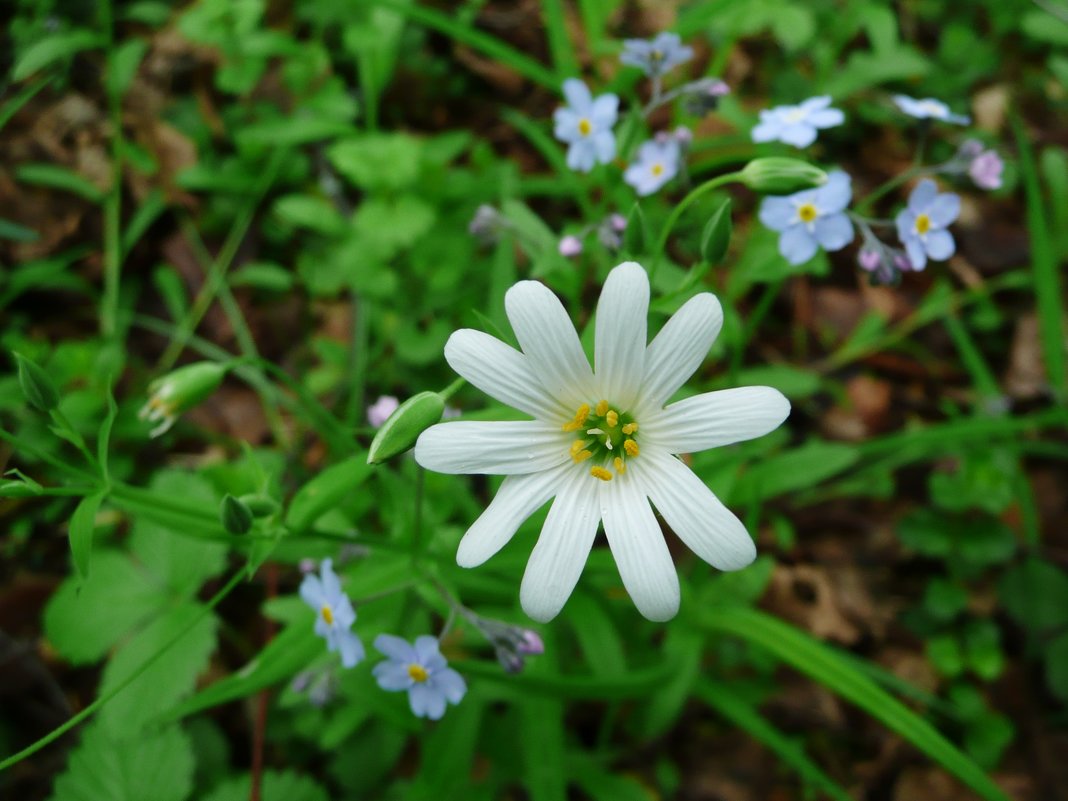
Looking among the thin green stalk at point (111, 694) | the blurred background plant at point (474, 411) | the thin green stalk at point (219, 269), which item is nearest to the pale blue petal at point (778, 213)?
the blurred background plant at point (474, 411)

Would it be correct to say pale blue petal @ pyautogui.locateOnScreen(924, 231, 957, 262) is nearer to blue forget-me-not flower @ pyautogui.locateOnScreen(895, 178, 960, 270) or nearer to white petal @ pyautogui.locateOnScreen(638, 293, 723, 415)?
blue forget-me-not flower @ pyautogui.locateOnScreen(895, 178, 960, 270)

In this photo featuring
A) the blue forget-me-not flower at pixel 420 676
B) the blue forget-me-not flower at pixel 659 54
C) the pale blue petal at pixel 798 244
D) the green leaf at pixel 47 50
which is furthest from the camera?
the green leaf at pixel 47 50

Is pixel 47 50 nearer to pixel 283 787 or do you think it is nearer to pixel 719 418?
pixel 283 787

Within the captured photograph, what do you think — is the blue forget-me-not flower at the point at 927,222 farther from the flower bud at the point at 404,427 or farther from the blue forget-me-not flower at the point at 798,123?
the flower bud at the point at 404,427

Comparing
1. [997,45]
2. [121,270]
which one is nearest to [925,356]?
[997,45]

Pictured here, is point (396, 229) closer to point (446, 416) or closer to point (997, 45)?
point (446, 416)

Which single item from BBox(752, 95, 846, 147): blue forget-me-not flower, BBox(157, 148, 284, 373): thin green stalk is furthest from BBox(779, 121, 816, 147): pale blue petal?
BBox(157, 148, 284, 373): thin green stalk

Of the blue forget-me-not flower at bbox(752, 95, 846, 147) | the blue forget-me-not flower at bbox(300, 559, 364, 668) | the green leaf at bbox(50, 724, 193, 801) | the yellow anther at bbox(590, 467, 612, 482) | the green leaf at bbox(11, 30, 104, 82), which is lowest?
the green leaf at bbox(50, 724, 193, 801)

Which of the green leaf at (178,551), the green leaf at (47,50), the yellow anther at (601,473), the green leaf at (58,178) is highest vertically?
the green leaf at (47,50)
